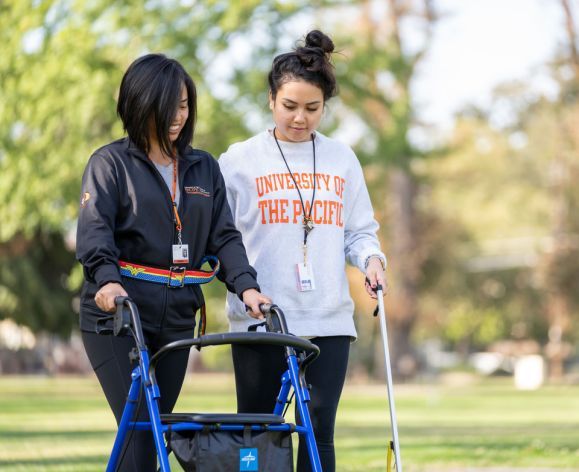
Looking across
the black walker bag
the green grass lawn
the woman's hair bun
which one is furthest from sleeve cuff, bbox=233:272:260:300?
the green grass lawn

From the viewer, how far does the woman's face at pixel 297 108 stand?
5.27m

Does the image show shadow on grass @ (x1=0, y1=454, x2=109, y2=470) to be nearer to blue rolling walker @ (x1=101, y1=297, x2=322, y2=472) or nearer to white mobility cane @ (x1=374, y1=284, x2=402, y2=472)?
white mobility cane @ (x1=374, y1=284, x2=402, y2=472)

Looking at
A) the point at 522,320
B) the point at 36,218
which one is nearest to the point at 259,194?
the point at 36,218

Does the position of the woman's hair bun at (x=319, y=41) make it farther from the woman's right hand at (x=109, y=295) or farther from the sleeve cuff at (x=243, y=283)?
the woman's right hand at (x=109, y=295)

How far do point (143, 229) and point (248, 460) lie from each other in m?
0.98

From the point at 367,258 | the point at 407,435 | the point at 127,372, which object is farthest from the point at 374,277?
the point at 407,435

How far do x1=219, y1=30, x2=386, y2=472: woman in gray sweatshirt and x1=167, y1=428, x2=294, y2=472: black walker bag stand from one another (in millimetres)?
996

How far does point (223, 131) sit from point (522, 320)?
4293cm

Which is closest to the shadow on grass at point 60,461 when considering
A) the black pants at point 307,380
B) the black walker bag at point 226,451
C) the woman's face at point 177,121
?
the black pants at point 307,380

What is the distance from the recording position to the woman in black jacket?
4.68 m

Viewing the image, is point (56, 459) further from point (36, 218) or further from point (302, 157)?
point (36, 218)

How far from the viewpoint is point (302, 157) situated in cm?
551

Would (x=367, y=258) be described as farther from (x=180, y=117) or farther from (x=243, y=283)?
(x=180, y=117)

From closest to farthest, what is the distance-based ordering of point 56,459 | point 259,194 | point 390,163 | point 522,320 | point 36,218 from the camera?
1. point 259,194
2. point 56,459
3. point 36,218
4. point 390,163
5. point 522,320
